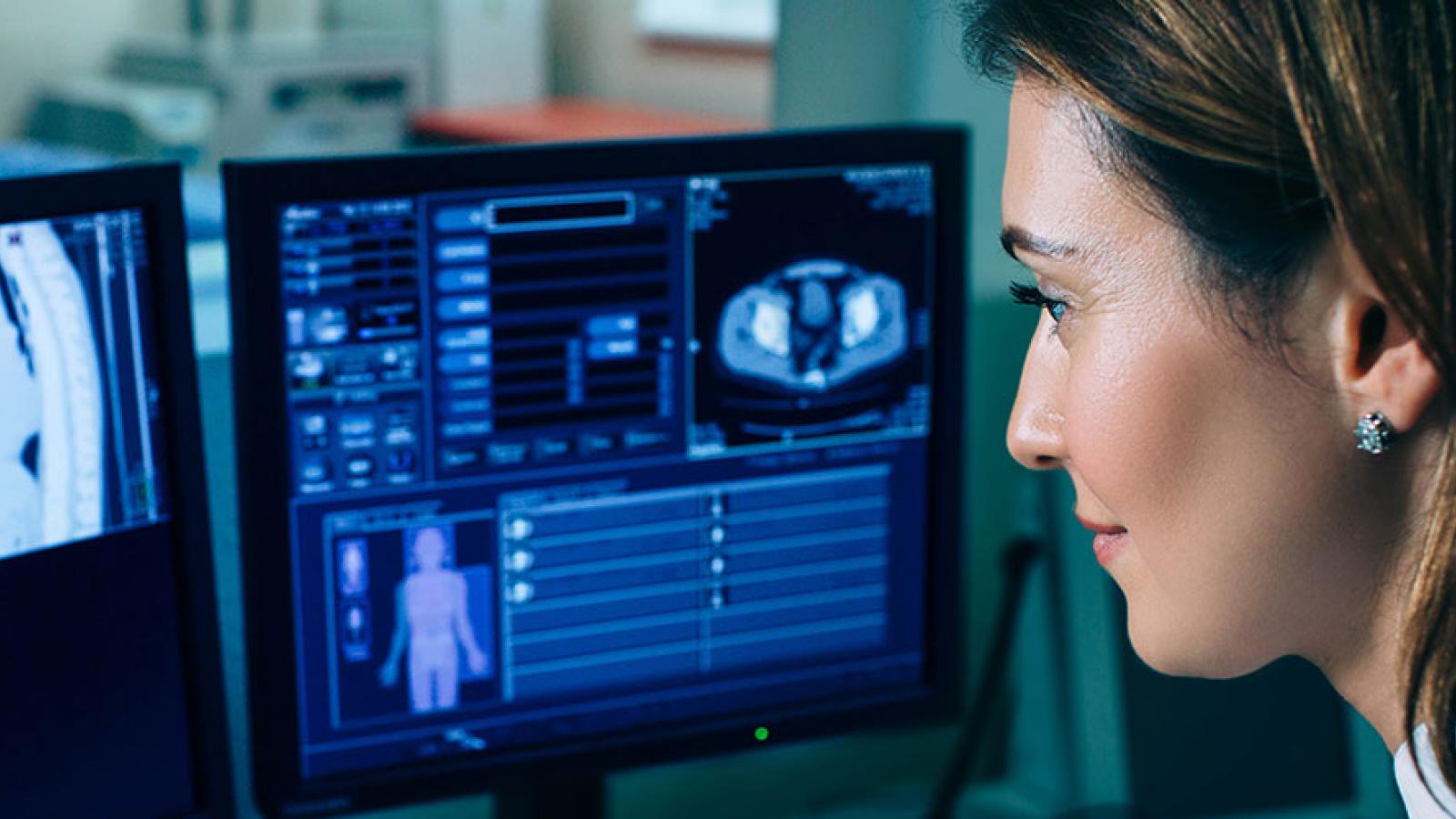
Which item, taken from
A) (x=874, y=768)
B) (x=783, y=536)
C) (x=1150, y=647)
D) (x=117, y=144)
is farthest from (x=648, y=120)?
(x=1150, y=647)

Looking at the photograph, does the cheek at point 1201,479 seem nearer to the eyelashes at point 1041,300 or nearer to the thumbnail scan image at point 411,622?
the eyelashes at point 1041,300

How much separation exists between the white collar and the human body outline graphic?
54 cm

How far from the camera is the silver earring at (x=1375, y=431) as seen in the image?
27.0 inches

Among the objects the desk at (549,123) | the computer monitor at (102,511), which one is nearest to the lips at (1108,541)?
the computer monitor at (102,511)

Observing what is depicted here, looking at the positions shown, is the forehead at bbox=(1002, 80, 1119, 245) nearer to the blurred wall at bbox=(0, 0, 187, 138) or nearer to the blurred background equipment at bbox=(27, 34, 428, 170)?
the blurred background equipment at bbox=(27, 34, 428, 170)

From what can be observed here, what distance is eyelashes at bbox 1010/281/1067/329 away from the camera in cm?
79

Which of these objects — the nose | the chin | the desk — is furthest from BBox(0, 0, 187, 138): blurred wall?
the chin

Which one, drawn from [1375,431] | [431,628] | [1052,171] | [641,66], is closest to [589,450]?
[431,628]

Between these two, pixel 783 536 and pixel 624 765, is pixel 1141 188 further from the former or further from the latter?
pixel 624 765

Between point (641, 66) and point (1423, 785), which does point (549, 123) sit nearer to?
point (641, 66)

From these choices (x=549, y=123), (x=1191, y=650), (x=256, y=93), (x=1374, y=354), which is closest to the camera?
(x=1374, y=354)

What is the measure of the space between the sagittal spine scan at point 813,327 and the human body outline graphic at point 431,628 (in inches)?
8.6

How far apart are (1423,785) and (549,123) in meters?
3.92

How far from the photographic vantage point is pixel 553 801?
3.68ft
